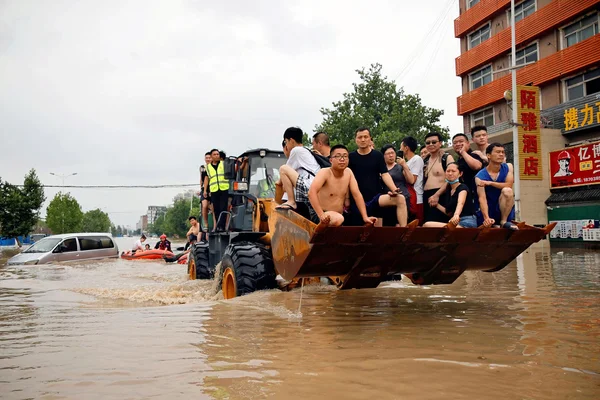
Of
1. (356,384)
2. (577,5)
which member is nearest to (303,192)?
(356,384)

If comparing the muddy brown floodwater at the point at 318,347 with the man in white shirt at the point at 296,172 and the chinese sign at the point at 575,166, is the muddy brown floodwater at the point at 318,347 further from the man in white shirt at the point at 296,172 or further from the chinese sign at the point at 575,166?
the chinese sign at the point at 575,166

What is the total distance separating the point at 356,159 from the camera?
6.03m

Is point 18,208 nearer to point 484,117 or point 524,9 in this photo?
point 484,117

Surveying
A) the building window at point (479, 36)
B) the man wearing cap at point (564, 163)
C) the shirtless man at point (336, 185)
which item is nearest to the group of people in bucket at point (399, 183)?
the shirtless man at point (336, 185)

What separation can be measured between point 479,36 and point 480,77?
2615 millimetres

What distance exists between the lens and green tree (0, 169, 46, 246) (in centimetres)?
4181

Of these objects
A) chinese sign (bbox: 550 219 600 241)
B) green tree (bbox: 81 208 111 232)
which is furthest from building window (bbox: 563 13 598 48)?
green tree (bbox: 81 208 111 232)

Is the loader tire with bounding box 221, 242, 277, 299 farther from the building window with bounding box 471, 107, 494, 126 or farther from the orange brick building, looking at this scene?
the building window with bounding box 471, 107, 494, 126

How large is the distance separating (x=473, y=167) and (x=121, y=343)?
15.1 feet

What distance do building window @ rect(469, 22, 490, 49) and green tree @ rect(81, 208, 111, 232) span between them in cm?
10100

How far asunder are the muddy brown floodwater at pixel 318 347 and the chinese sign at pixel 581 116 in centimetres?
1743

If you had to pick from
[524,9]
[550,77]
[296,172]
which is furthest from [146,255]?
[524,9]

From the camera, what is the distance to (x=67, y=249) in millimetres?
18359

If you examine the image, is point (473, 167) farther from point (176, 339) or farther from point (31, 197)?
point (31, 197)
